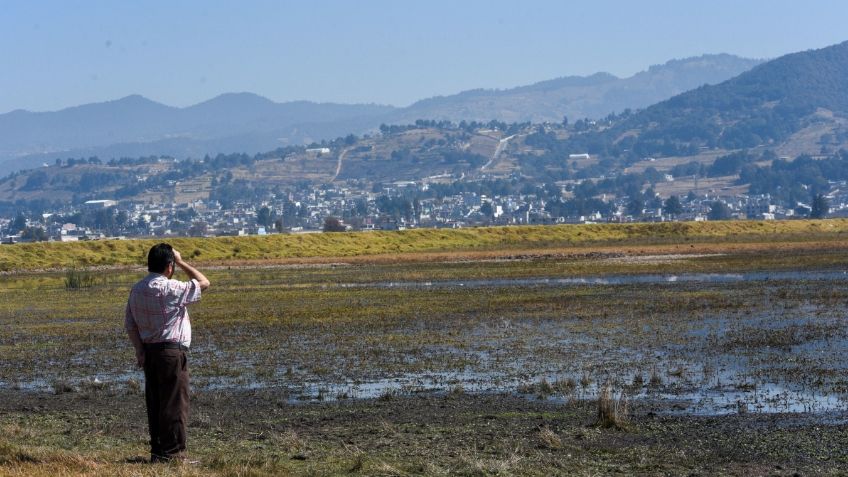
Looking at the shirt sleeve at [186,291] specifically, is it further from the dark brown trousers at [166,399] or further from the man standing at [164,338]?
the dark brown trousers at [166,399]

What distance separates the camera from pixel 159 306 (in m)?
12.5

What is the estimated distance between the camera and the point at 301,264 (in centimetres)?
7256

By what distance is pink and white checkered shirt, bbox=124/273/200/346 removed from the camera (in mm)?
12461

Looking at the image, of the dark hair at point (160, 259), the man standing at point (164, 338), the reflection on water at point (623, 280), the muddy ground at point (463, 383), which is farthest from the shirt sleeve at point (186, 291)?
the reflection on water at point (623, 280)

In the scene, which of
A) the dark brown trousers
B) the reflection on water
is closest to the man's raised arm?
the dark brown trousers

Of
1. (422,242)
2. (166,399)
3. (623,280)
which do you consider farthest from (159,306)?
(422,242)

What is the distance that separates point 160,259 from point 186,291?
1.41 ft

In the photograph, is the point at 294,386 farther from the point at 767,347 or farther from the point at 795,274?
the point at 795,274

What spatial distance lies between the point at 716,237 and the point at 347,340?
69.9 m

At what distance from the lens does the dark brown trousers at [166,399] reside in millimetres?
12609

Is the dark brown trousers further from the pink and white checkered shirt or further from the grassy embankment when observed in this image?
the grassy embankment

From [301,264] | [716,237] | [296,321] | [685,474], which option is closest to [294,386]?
[685,474]

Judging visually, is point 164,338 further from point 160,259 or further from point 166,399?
point 160,259

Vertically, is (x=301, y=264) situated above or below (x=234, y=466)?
below
